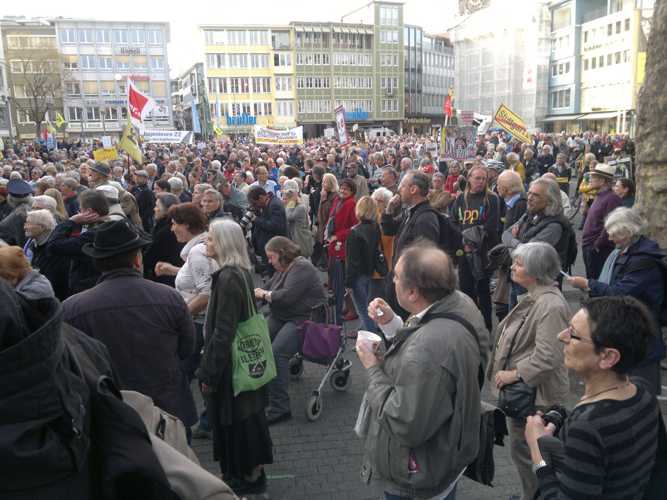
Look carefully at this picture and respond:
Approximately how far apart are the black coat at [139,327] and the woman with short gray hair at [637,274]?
2.89m

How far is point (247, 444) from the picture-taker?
12.4ft

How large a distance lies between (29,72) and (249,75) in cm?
2635

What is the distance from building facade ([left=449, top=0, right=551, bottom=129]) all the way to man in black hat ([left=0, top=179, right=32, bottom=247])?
185 ft

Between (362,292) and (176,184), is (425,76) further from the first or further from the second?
(362,292)

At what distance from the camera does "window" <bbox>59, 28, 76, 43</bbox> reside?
71125 mm

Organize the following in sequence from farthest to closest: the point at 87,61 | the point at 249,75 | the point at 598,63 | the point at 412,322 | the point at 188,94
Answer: the point at 188,94 → the point at 249,75 → the point at 87,61 → the point at 598,63 → the point at 412,322

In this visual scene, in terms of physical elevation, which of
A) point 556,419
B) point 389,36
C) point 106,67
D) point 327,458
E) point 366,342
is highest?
point 389,36

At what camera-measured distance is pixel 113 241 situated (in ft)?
10.3

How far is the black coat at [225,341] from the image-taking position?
362 cm

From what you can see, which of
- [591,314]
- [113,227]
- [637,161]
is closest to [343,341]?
[113,227]

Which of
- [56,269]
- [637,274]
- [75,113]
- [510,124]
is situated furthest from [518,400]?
[75,113]

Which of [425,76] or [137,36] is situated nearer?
[137,36]

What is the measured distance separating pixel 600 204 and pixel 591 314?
5957 mm

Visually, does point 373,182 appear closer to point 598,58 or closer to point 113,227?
point 113,227
